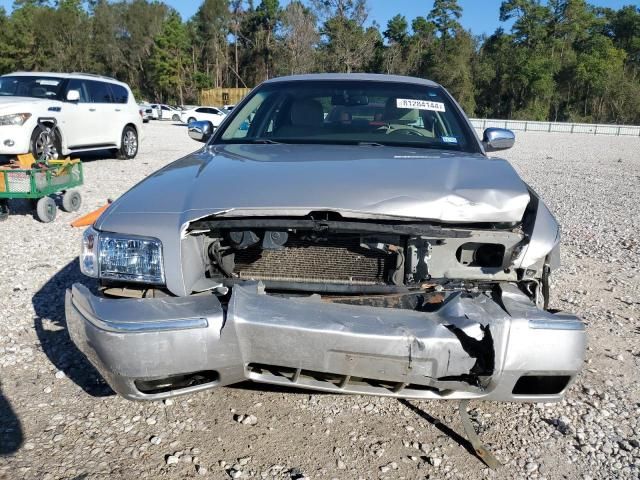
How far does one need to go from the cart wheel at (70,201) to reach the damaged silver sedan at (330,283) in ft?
15.0

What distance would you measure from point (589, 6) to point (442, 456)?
83.2 m

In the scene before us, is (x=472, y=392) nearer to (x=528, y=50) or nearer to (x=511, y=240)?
(x=511, y=240)

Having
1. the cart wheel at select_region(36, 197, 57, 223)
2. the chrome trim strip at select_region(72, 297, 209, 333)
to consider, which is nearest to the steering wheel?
the chrome trim strip at select_region(72, 297, 209, 333)

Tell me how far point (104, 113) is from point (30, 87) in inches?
62.2

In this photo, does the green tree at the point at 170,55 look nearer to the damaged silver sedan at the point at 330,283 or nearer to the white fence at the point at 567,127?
the white fence at the point at 567,127

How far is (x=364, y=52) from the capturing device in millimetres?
46062

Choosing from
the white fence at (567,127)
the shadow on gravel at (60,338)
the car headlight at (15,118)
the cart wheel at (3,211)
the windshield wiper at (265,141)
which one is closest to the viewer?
the shadow on gravel at (60,338)

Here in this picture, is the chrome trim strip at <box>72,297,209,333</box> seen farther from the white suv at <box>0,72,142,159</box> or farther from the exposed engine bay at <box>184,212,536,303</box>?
the white suv at <box>0,72,142,159</box>

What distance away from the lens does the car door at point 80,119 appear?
967 centimetres

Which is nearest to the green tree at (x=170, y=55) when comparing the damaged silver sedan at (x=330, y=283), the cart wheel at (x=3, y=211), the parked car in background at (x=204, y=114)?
the parked car in background at (x=204, y=114)

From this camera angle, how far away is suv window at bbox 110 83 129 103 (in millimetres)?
11805

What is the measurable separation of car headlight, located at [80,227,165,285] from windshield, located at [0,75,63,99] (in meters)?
8.68

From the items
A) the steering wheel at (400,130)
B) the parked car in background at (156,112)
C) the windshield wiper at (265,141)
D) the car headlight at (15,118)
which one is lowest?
the parked car in background at (156,112)

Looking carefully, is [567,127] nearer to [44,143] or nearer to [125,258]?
[44,143]
